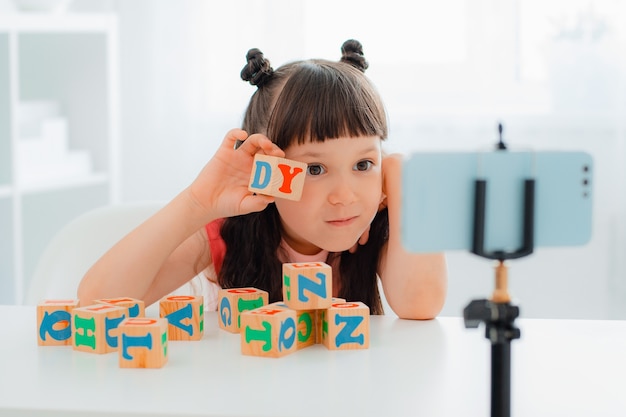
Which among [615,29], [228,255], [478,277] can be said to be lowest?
[478,277]

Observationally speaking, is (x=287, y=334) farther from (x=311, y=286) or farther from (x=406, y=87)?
(x=406, y=87)

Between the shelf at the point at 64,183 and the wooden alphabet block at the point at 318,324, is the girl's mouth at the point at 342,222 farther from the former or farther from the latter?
the shelf at the point at 64,183

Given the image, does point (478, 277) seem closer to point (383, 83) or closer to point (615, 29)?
point (383, 83)

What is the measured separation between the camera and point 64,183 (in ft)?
8.71

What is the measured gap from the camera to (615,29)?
2.70m

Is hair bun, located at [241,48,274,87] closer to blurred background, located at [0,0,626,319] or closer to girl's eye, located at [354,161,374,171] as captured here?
girl's eye, located at [354,161,374,171]

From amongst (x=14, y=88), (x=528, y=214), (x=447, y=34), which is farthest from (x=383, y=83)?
(x=528, y=214)

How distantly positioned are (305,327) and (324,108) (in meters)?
0.43

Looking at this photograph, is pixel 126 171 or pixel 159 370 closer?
pixel 159 370

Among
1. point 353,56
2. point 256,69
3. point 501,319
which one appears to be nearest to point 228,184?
point 256,69

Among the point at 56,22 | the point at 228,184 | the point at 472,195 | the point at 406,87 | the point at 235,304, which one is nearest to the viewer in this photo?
the point at 472,195

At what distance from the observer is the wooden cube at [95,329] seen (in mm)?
944

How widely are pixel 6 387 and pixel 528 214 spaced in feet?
1.70

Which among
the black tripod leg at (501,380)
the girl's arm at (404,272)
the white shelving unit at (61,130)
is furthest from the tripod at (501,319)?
the white shelving unit at (61,130)
